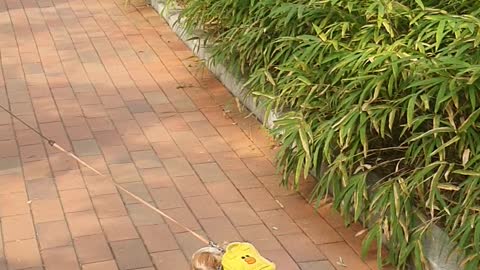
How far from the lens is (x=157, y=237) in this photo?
13.3 feet

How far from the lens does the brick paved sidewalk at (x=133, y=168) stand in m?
3.99

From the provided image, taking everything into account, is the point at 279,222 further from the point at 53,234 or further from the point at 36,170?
the point at 36,170

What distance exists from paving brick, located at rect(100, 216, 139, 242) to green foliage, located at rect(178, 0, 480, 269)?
2.77 feet

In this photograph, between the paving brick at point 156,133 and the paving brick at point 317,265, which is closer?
the paving brick at point 317,265

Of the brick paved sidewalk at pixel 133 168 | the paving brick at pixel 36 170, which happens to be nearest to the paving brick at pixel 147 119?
the brick paved sidewalk at pixel 133 168

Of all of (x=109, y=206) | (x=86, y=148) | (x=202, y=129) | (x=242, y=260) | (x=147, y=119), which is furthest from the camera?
(x=147, y=119)

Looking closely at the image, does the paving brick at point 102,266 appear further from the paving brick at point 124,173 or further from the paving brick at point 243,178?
the paving brick at point 243,178

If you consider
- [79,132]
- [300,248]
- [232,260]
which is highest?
[232,260]

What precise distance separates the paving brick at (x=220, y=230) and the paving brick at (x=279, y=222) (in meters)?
0.19

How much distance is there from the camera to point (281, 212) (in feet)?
14.3

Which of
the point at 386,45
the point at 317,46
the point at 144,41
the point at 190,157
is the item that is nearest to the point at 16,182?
the point at 190,157

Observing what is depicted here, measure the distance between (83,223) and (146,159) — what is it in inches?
32.9

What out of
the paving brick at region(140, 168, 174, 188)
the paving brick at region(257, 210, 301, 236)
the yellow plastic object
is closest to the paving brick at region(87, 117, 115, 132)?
the paving brick at region(140, 168, 174, 188)

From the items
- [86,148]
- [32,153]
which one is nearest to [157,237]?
[86,148]
